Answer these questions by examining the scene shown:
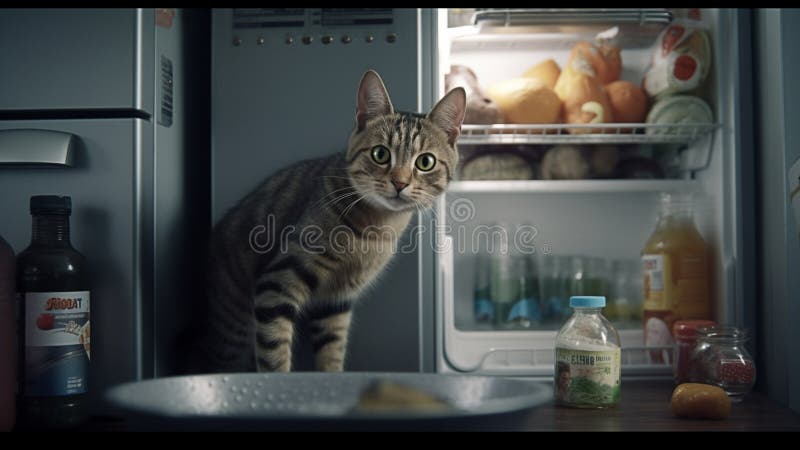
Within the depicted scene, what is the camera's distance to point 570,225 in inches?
63.2

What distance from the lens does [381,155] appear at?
1.17 m

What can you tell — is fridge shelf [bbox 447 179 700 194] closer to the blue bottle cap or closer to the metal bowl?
the blue bottle cap

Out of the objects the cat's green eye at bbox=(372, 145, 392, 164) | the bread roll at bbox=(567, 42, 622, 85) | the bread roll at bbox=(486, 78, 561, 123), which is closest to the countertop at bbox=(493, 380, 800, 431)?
the cat's green eye at bbox=(372, 145, 392, 164)

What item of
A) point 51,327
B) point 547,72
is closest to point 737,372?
point 547,72

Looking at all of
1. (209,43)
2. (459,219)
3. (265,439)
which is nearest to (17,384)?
(265,439)

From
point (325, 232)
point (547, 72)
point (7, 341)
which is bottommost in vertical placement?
point (7, 341)

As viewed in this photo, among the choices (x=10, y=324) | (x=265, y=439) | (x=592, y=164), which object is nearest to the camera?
(x=265, y=439)

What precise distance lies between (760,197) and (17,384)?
4.08 ft

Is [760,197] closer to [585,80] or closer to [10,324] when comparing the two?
[585,80]

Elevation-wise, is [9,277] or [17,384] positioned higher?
[9,277]

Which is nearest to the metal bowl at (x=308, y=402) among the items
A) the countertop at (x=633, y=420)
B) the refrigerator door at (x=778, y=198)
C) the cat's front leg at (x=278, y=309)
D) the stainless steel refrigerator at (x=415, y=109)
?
the countertop at (x=633, y=420)

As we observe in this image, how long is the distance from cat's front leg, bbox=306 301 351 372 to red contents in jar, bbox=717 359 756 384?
630mm

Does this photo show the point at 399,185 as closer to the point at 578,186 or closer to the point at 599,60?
the point at 578,186

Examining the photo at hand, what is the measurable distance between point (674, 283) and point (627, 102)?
381 millimetres
